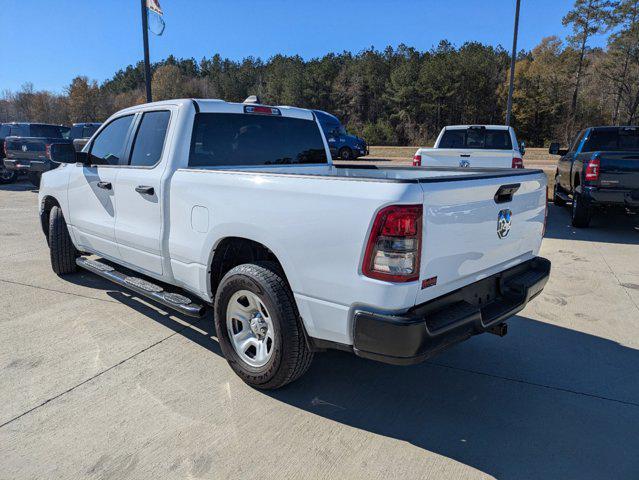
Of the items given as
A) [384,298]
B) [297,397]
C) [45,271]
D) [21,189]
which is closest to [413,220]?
[384,298]

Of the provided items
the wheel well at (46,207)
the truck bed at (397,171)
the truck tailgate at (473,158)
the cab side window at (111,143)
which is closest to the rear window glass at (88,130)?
the wheel well at (46,207)

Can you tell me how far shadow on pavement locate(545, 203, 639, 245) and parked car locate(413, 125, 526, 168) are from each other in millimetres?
1513

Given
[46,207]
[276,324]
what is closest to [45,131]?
[46,207]

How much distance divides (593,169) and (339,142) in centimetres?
1688

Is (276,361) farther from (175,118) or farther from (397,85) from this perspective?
(397,85)

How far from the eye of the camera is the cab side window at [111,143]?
14.4 ft

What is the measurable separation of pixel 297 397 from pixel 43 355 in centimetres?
209

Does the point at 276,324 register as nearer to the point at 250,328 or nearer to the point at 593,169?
the point at 250,328

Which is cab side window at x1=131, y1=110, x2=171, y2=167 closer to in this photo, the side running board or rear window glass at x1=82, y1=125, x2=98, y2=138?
the side running board

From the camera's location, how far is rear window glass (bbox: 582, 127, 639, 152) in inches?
369

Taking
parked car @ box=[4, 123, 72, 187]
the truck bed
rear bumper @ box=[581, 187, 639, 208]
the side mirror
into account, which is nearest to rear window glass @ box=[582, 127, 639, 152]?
rear bumper @ box=[581, 187, 639, 208]

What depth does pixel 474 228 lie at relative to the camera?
8.87 ft

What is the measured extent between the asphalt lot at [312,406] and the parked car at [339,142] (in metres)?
20.1

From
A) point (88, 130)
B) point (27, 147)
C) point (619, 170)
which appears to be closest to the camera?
point (619, 170)
